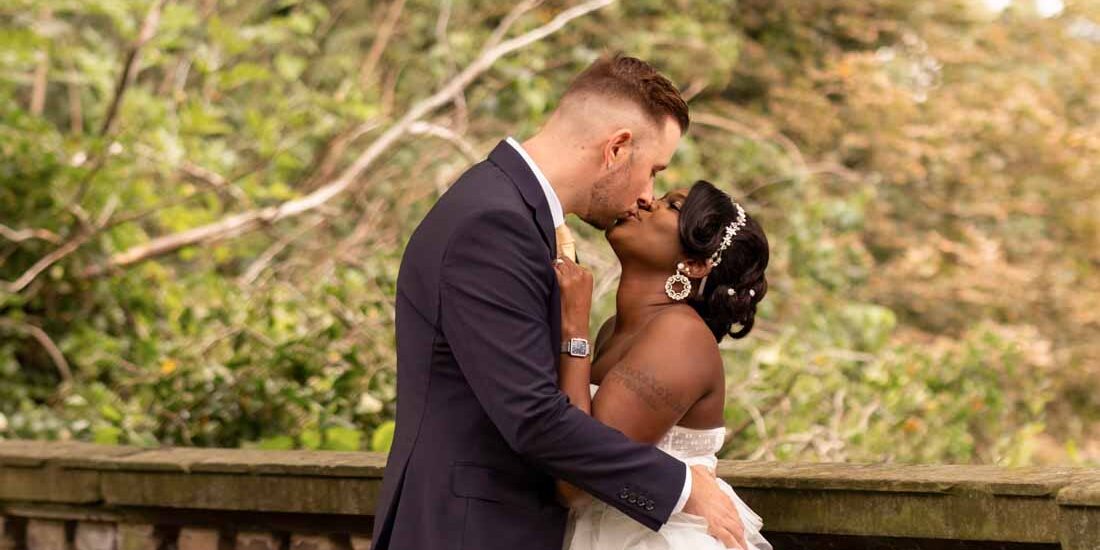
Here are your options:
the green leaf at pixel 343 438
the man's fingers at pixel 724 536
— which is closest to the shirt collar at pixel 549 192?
the man's fingers at pixel 724 536

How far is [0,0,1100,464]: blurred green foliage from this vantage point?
20.3ft

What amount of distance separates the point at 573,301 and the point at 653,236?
0.26m

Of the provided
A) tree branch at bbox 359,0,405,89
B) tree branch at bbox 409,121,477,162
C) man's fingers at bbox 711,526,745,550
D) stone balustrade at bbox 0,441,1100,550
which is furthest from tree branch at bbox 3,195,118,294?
man's fingers at bbox 711,526,745,550

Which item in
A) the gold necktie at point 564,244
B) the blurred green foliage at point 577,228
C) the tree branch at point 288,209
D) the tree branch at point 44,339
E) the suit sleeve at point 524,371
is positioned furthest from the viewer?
the tree branch at point 288,209

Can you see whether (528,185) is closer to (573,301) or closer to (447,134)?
(573,301)

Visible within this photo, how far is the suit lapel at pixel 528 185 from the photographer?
2.56 m

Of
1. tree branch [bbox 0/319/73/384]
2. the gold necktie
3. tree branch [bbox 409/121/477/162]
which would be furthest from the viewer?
tree branch [bbox 409/121/477/162]

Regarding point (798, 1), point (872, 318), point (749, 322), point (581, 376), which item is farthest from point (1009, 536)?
point (798, 1)

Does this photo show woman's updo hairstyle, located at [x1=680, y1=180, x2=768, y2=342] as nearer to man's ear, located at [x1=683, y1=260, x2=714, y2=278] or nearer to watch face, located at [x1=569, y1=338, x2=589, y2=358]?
man's ear, located at [x1=683, y1=260, x2=714, y2=278]

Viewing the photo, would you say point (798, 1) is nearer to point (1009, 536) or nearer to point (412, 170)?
point (412, 170)

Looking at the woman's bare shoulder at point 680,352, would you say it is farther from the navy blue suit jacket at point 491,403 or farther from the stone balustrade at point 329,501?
the stone balustrade at point 329,501

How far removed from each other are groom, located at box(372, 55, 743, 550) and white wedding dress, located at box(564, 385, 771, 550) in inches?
2.0

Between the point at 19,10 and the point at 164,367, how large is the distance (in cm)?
288

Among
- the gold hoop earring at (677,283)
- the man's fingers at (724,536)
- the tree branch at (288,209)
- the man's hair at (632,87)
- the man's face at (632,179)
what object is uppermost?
the tree branch at (288,209)
